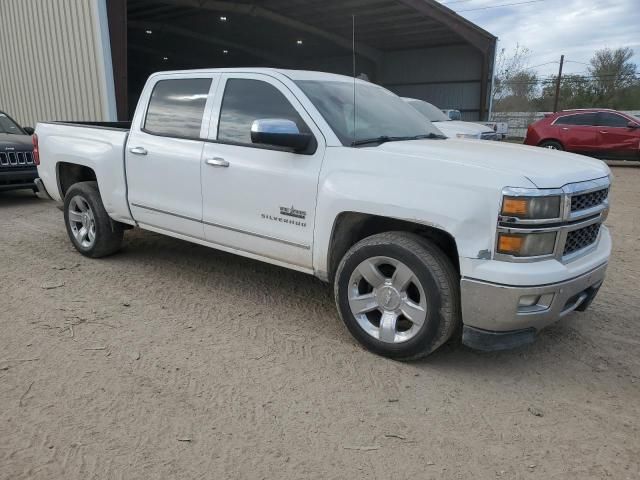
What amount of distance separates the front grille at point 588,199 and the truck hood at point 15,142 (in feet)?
27.6

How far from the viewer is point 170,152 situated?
4516 mm

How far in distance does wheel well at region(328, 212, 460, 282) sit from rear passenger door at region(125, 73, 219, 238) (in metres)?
1.33

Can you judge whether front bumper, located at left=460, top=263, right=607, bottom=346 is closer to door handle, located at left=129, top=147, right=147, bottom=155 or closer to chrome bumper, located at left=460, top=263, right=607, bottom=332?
chrome bumper, located at left=460, top=263, right=607, bottom=332

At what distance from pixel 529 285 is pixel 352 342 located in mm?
1335

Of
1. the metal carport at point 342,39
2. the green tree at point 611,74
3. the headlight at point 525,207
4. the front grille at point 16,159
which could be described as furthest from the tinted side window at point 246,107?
the green tree at point 611,74

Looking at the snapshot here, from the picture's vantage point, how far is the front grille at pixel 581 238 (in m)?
3.20

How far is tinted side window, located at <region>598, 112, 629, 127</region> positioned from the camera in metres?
14.7

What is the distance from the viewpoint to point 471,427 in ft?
9.18

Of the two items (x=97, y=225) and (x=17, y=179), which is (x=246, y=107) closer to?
(x=97, y=225)

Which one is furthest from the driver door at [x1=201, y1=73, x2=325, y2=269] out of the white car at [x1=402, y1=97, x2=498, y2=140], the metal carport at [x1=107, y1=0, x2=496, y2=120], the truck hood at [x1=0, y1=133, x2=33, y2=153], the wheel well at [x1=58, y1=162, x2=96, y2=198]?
the metal carport at [x1=107, y1=0, x2=496, y2=120]

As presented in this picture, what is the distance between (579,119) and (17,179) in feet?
47.2

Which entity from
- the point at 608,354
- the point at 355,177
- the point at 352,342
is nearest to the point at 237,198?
the point at 355,177

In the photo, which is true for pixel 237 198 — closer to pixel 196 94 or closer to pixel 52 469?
pixel 196 94

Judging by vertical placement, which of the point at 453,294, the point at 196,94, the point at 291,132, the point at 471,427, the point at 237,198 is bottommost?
the point at 471,427
